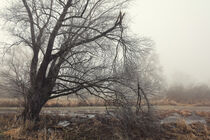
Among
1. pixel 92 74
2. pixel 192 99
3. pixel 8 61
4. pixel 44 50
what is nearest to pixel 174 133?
pixel 92 74

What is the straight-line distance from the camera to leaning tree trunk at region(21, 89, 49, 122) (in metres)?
8.12

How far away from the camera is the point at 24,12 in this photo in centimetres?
854

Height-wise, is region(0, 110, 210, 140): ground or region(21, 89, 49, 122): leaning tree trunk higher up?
region(21, 89, 49, 122): leaning tree trunk

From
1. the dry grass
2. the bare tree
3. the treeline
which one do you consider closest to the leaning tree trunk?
the bare tree

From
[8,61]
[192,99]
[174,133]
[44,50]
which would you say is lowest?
[174,133]

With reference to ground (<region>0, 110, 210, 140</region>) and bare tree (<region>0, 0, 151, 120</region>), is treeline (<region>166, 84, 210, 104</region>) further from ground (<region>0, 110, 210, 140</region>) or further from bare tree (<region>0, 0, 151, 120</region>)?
bare tree (<region>0, 0, 151, 120</region>)

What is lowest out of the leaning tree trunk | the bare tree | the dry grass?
the dry grass

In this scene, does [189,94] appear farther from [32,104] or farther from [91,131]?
[32,104]

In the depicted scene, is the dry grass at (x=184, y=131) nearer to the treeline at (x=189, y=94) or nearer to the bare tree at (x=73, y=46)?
the bare tree at (x=73, y=46)

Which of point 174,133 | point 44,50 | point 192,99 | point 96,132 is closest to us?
point 96,132

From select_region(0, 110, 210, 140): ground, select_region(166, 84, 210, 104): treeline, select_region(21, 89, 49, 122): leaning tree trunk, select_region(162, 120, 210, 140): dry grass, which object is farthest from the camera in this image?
select_region(166, 84, 210, 104): treeline

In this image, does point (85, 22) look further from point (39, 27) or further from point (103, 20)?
point (39, 27)

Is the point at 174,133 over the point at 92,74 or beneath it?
beneath

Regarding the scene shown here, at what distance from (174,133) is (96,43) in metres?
5.71
